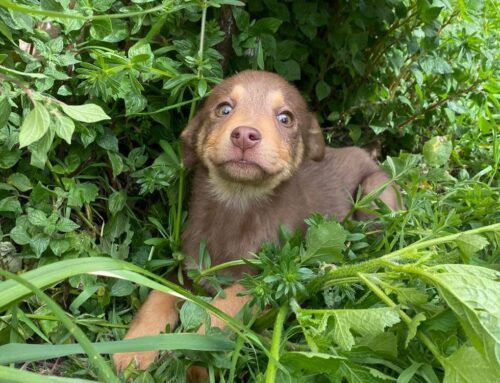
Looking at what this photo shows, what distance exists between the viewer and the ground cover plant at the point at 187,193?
2.00 metres

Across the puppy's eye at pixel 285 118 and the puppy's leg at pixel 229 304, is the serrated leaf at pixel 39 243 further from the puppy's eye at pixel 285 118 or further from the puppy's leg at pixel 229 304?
the puppy's eye at pixel 285 118

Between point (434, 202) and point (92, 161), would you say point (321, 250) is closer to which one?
point (434, 202)

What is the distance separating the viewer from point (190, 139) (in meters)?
3.27

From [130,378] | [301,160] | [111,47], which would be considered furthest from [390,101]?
[130,378]

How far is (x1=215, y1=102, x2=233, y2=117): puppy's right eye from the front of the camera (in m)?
3.16

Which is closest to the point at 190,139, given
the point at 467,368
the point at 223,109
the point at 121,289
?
the point at 223,109

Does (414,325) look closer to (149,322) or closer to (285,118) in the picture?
(149,322)

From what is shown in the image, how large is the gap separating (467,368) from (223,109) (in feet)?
5.84

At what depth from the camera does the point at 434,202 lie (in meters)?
3.21

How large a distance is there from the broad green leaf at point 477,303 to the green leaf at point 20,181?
183cm

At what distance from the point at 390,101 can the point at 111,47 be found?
6.84 feet

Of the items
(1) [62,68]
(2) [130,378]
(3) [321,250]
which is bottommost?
(2) [130,378]

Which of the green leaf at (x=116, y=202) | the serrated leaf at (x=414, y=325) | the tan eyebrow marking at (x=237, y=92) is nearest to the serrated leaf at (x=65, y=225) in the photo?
the green leaf at (x=116, y=202)

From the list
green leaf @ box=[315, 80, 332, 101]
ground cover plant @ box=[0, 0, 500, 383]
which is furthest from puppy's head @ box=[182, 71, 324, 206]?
green leaf @ box=[315, 80, 332, 101]
